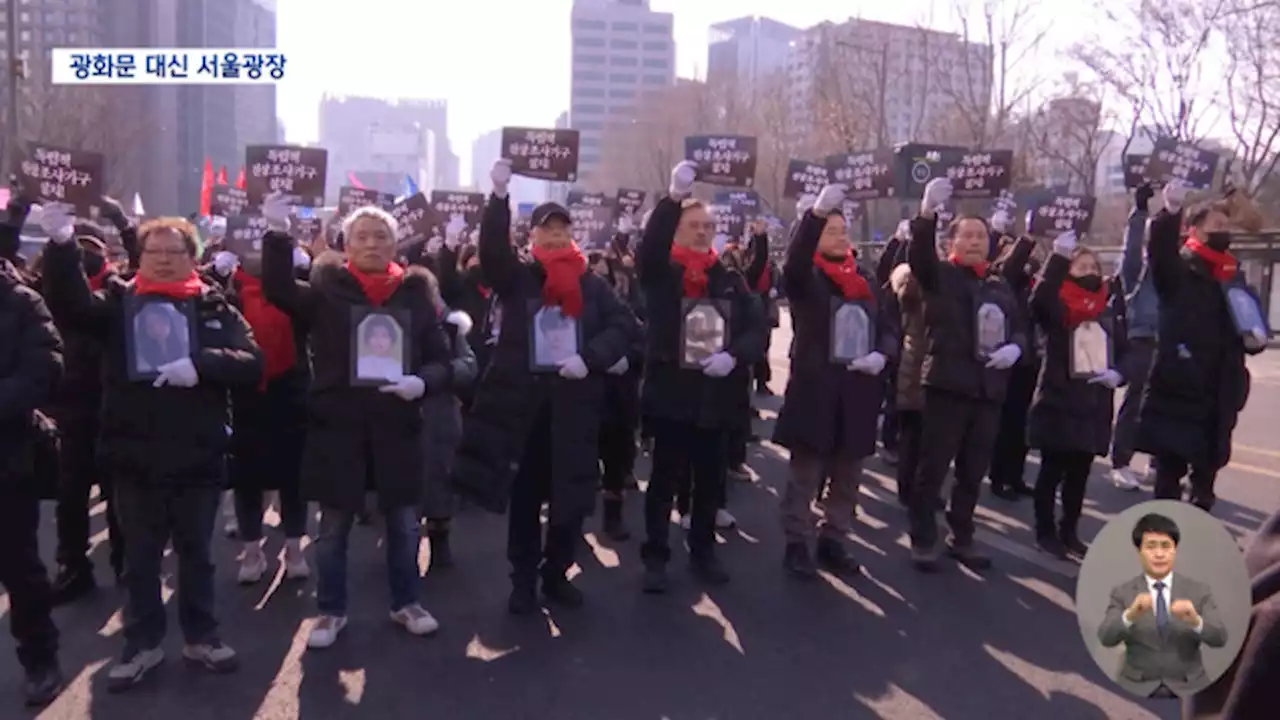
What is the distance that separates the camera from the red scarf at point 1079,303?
6.31 meters

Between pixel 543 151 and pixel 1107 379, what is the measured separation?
562cm

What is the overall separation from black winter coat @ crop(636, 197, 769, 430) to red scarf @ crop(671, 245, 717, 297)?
0.10 feet

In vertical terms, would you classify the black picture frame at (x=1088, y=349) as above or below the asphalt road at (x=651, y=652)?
above

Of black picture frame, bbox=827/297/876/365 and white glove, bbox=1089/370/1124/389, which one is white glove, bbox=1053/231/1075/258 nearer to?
white glove, bbox=1089/370/1124/389

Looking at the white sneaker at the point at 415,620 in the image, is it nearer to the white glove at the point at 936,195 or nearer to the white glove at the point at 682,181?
the white glove at the point at 682,181

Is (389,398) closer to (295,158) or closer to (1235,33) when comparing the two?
(295,158)

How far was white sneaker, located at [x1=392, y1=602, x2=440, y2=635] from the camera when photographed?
16.6 ft

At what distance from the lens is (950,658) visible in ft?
15.9

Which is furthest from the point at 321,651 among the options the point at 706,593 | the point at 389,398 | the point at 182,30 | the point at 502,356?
the point at 182,30

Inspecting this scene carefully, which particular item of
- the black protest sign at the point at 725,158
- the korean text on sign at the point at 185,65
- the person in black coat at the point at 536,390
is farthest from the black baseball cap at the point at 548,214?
the korean text on sign at the point at 185,65

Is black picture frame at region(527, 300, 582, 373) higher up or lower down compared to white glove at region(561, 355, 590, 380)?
higher up

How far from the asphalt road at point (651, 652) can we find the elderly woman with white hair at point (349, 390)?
522mm

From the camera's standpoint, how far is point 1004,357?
5.89 metres

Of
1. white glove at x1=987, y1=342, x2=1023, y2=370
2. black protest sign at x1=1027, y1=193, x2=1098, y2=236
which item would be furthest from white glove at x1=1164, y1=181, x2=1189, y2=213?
black protest sign at x1=1027, y1=193, x2=1098, y2=236
